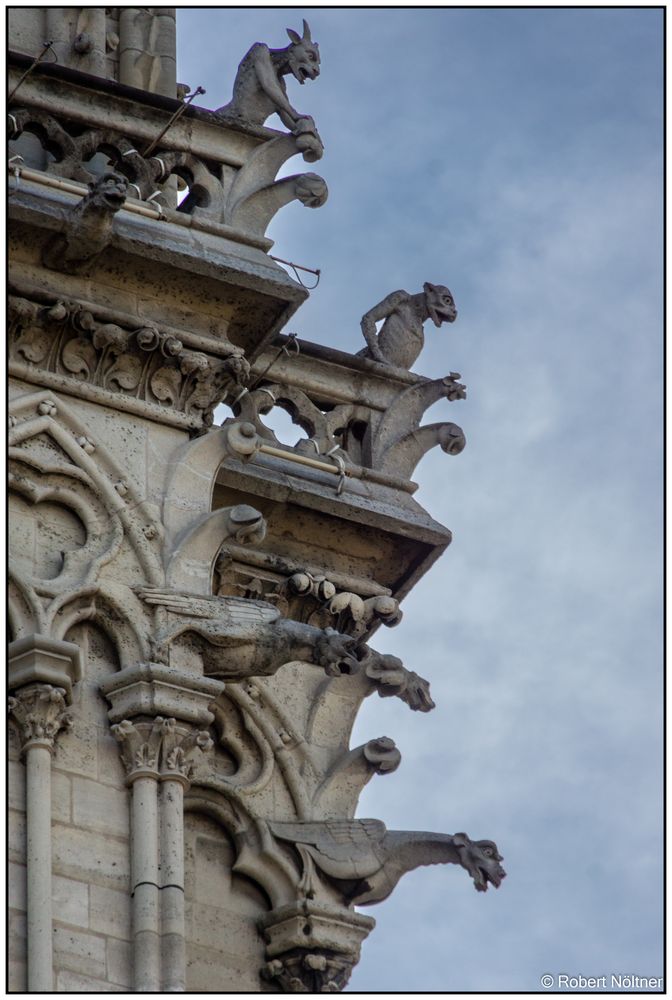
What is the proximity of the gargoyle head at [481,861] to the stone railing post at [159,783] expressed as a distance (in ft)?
6.37

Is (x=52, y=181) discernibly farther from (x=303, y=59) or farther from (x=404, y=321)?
(x=404, y=321)

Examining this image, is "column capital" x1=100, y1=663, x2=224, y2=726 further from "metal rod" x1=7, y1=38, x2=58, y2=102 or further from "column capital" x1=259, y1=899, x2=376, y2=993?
"metal rod" x1=7, y1=38, x2=58, y2=102

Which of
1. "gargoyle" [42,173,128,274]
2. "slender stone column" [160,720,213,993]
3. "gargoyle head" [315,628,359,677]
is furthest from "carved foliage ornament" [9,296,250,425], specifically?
"slender stone column" [160,720,213,993]

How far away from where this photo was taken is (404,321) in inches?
931

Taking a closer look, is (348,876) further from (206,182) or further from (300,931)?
(206,182)

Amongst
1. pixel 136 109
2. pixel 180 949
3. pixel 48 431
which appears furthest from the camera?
pixel 136 109

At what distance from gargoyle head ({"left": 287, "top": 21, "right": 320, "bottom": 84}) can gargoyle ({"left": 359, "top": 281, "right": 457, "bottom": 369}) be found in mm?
1633

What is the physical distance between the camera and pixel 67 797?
19.3 metres

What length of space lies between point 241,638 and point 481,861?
2.00 m

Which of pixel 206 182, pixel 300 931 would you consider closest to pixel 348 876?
pixel 300 931

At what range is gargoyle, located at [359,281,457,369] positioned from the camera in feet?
77.3

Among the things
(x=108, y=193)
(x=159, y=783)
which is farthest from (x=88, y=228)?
(x=159, y=783)

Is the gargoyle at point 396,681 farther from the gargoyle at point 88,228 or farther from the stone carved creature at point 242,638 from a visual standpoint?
the gargoyle at point 88,228

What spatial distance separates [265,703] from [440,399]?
252 centimetres
